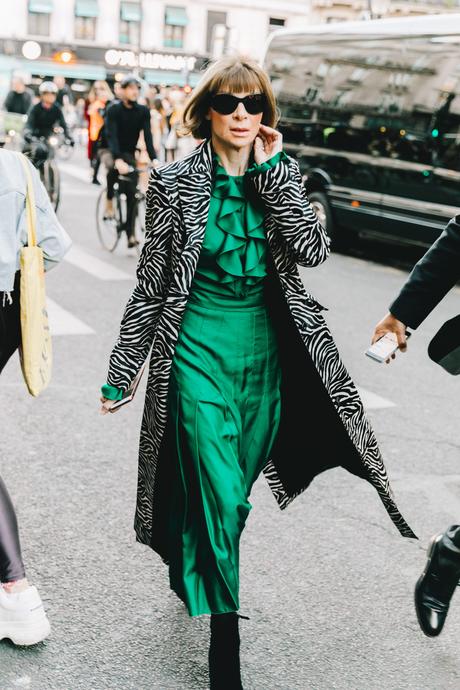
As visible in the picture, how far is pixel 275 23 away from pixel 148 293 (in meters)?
54.8

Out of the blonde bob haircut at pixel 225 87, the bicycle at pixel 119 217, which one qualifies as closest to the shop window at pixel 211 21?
the bicycle at pixel 119 217

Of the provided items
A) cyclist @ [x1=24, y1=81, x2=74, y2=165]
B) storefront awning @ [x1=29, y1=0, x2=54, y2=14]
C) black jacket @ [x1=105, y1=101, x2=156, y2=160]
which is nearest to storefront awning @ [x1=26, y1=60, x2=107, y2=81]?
storefront awning @ [x1=29, y1=0, x2=54, y2=14]

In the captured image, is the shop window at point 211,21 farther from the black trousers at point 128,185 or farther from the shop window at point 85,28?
the black trousers at point 128,185

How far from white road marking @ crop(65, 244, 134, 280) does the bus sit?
11.0 ft

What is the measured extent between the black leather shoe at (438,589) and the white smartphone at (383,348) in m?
0.67

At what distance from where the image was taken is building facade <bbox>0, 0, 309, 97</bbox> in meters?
49.8

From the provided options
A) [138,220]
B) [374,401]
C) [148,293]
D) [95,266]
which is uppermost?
[148,293]

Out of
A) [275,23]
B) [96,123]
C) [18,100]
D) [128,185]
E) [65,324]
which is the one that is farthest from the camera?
[275,23]

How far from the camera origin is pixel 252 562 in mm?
3689

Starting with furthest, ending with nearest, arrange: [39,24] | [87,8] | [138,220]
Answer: [39,24]
[87,8]
[138,220]

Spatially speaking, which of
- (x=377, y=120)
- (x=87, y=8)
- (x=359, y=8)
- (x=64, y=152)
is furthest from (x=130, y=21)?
(x=377, y=120)

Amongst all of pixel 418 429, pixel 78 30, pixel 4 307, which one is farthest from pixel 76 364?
pixel 78 30

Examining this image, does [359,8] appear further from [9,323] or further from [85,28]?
[9,323]

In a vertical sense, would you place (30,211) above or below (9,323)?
above
